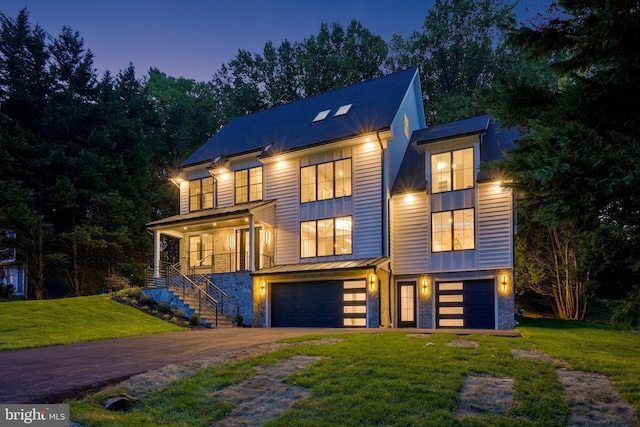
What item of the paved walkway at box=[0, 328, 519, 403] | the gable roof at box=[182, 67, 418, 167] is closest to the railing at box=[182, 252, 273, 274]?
the gable roof at box=[182, 67, 418, 167]

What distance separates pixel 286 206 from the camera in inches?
765

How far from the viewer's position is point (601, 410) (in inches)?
215

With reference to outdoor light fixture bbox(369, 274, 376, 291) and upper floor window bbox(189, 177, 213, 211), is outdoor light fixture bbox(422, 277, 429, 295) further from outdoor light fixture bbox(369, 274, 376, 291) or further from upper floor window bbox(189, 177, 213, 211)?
upper floor window bbox(189, 177, 213, 211)

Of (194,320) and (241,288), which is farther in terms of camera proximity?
(241,288)

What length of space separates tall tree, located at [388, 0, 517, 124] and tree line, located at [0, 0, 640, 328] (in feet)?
0.34

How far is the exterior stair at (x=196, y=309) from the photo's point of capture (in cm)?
1694

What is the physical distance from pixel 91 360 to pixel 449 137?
1349 centimetres

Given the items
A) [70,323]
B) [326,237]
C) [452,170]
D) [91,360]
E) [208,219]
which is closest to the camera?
[91,360]

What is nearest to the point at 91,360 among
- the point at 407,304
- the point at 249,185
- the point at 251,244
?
the point at 251,244

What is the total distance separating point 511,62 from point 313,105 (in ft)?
61.5

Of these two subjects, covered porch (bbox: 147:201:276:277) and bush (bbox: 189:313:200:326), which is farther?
covered porch (bbox: 147:201:276:277)

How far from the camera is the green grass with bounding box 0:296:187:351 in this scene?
39.8 feet

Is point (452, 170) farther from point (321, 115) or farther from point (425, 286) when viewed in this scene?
point (321, 115)

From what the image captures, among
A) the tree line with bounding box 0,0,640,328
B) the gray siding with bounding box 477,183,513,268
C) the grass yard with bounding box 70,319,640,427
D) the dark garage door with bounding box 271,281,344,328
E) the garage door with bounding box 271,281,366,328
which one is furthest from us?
the dark garage door with bounding box 271,281,344,328
